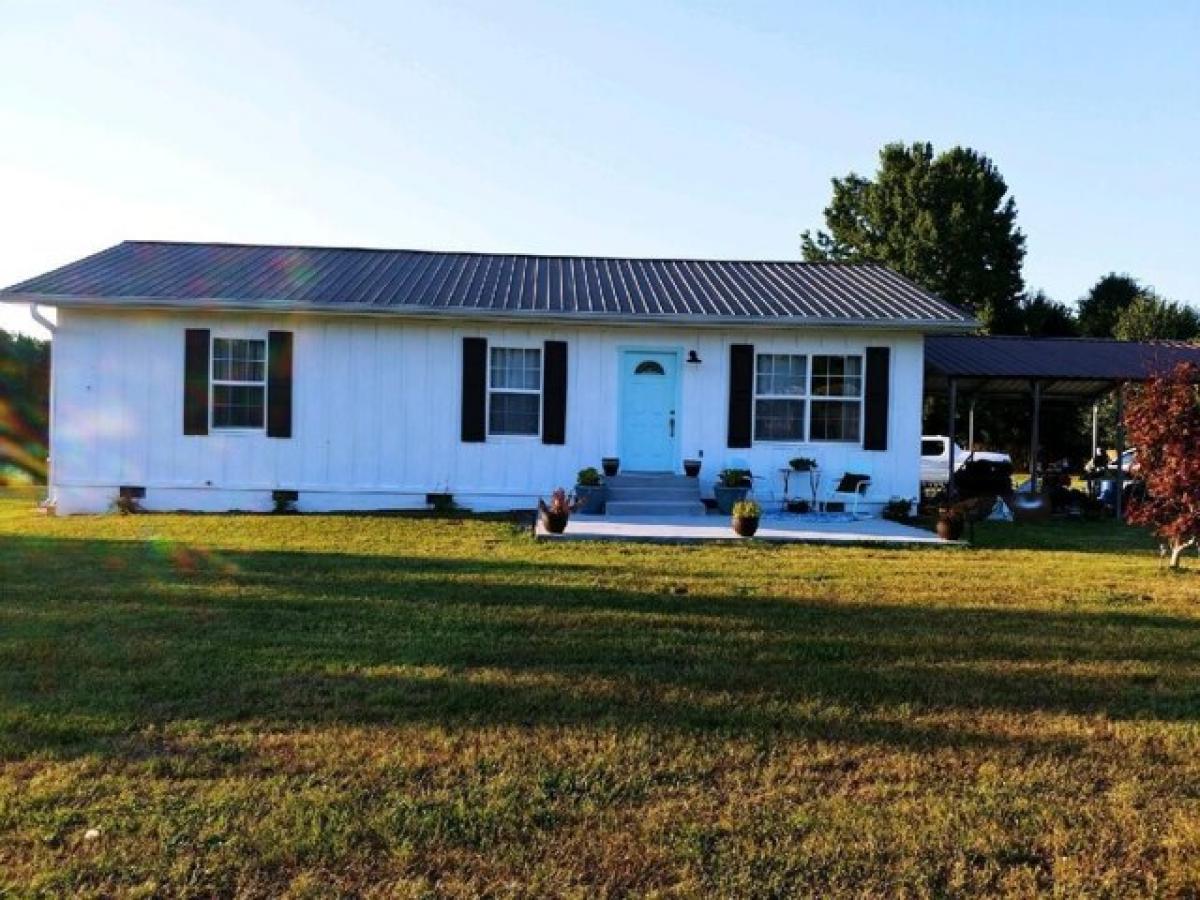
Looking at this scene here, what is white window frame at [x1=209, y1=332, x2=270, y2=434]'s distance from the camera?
1372 centimetres

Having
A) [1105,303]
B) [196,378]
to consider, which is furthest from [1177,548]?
[1105,303]

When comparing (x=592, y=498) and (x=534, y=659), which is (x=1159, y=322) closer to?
(x=592, y=498)

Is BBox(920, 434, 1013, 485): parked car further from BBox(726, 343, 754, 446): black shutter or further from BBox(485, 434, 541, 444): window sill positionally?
BBox(485, 434, 541, 444): window sill

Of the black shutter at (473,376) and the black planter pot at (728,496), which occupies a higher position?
the black shutter at (473,376)

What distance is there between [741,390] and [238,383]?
752 centimetres

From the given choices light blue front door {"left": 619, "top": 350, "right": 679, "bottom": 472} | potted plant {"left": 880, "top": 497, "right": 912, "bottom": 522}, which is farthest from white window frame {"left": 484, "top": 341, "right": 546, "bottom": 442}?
potted plant {"left": 880, "top": 497, "right": 912, "bottom": 522}

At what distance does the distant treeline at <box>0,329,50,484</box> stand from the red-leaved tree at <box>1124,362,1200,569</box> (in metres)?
23.2

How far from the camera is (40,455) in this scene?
2348 centimetres

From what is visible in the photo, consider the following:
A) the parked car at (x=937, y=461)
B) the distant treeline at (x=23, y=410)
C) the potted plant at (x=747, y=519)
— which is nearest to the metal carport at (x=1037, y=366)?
the parked car at (x=937, y=461)

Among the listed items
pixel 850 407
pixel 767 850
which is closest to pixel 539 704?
pixel 767 850

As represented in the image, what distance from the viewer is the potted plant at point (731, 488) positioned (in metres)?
13.4

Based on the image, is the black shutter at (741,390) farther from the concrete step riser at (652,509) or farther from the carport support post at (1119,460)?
the carport support post at (1119,460)

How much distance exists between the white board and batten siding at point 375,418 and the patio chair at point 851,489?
0.13 meters

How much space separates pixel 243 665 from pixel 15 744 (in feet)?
4.32
